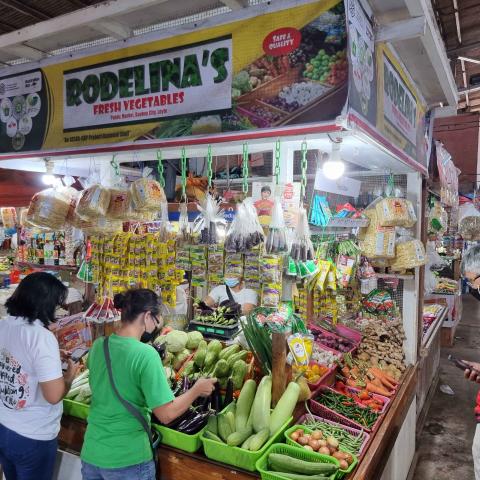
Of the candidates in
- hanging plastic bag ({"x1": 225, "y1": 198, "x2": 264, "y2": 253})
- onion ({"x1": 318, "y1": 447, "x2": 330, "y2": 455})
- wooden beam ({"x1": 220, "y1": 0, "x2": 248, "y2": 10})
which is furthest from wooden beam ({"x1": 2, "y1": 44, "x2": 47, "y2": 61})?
onion ({"x1": 318, "y1": 447, "x2": 330, "y2": 455})

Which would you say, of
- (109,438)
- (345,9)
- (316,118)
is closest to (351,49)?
(345,9)

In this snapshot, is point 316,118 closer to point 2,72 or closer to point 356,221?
point 356,221

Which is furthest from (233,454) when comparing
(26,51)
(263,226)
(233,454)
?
(26,51)

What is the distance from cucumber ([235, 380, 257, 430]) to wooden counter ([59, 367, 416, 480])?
0.26m

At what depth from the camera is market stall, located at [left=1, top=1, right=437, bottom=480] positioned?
6.82ft

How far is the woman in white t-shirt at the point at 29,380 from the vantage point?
2.26 m

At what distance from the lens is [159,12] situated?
2428 mm

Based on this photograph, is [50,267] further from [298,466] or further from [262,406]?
[298,466]

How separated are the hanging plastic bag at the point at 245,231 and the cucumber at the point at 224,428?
971mm

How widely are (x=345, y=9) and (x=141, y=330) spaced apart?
6.03 feet

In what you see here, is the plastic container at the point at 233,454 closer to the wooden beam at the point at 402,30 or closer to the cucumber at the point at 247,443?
the cucumber at the point at 247,443

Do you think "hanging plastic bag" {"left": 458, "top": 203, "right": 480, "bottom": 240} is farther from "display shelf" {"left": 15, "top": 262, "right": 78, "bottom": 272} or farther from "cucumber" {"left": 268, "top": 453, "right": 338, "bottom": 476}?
"cucumber" {"left": 268, "top": 453, "right": 338, "bottom": 476}

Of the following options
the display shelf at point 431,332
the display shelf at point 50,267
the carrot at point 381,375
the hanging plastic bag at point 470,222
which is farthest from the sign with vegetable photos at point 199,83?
the hanging plastic bag at point 470,222

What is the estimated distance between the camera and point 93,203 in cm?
280
